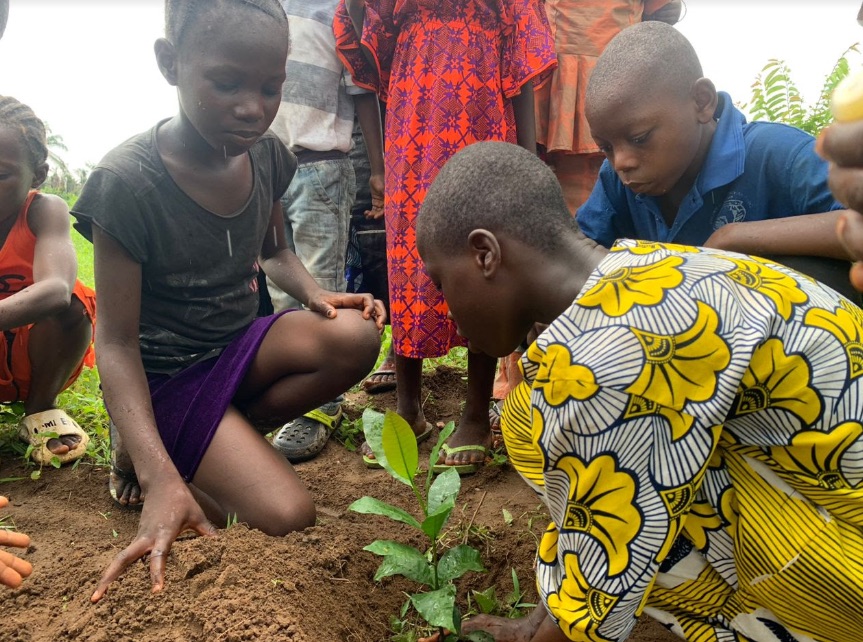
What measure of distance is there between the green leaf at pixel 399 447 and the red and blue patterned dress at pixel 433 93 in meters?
0.88

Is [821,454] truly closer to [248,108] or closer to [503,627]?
[503,627]

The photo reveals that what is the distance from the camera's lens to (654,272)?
43.7 inches

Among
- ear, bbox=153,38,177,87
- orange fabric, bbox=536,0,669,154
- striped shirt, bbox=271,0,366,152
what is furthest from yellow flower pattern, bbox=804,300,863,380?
striped shirt, bbox=271,0,366,152

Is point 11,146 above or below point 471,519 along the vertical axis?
above

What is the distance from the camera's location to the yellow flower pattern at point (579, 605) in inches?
44.4

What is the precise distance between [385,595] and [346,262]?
1636 millimetres

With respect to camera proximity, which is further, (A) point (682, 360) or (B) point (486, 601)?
(B) point (486, 601)

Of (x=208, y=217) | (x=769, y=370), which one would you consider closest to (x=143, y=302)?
(x=208, y=217)

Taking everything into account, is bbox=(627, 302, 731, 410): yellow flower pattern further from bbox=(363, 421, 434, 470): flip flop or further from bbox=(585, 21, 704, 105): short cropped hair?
bbox=(363, 421, 434, 470): flip flop

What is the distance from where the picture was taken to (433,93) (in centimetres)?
236

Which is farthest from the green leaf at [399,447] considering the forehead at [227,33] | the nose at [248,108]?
the forehead at [227,33]

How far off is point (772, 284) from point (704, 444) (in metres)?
0.29

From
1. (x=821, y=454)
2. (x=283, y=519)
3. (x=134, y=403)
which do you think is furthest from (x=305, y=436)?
(x=821, y=454)

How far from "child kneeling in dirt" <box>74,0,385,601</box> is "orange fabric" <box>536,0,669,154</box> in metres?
1.08
